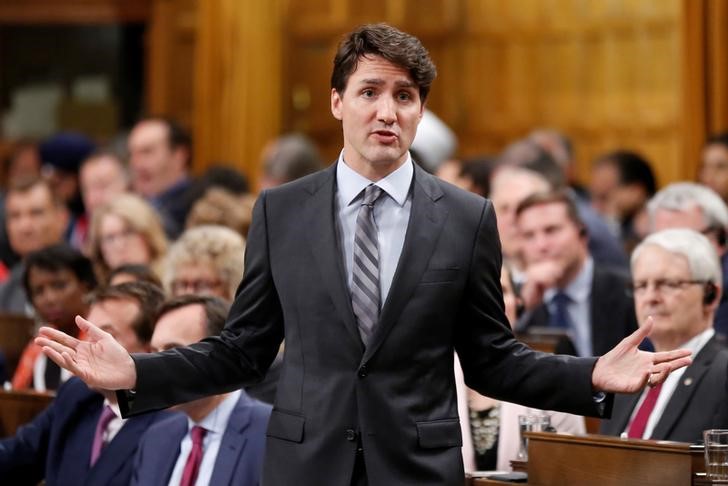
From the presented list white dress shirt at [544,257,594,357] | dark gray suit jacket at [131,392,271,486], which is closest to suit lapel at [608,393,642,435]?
dark gray suit jacket at [131,392,271,486]

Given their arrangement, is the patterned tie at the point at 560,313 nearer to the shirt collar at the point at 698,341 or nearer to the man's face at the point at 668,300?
the man's face at the point at 668,300

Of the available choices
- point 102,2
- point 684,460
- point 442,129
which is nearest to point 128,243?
point 442,129

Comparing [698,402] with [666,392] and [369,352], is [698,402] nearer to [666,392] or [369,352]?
[666,392]

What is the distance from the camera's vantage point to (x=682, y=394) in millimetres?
3998

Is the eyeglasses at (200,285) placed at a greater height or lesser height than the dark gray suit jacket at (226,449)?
greater

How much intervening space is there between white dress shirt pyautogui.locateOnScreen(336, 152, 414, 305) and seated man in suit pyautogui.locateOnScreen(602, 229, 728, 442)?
1.48 meters

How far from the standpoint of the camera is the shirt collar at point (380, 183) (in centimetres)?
279

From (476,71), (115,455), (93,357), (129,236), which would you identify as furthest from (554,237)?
(476,71)

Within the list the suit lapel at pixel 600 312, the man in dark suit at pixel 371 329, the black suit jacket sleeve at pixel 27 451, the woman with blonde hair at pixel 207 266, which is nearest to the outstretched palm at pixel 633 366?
the man in dark suit at pixel 371 329

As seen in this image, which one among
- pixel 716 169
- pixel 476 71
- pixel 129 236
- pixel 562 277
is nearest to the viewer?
pixel 562 277

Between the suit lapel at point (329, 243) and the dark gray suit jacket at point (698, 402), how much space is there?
1.55m

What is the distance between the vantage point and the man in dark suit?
8.80 feet

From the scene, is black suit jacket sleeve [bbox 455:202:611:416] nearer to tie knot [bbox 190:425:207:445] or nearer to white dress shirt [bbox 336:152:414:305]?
white dress shirt [bbox 336:152:414:305]

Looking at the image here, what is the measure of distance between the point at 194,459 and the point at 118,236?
2.66 m
